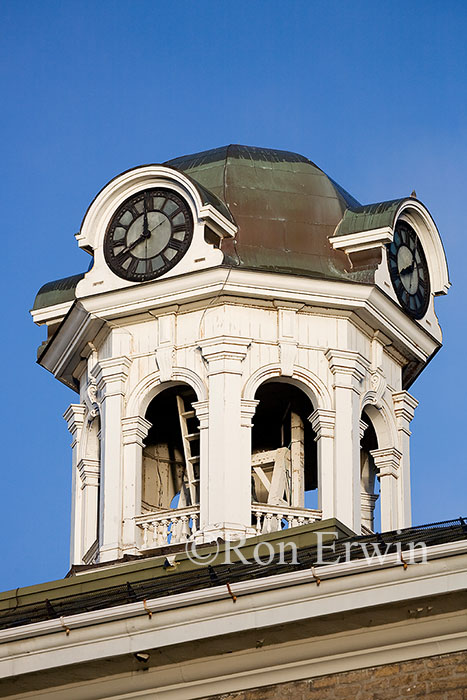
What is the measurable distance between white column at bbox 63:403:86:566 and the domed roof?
167 inches

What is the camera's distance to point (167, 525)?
28.9 metres

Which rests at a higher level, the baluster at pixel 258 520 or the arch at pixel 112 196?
the arch at pixel 112 196

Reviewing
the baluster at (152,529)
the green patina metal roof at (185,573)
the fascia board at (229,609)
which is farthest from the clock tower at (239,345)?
the fascia board at (229,609)

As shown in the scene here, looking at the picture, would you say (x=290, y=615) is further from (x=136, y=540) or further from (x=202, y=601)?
(x=136, y=540)

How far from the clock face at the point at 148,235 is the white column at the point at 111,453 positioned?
1528mm

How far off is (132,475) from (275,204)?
16.8ft

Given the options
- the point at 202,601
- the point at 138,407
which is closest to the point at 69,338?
the point at 138,407

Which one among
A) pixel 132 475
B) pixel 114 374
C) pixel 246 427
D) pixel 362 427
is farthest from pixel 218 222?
pixel 132 475

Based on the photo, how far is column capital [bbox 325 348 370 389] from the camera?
29812 mm

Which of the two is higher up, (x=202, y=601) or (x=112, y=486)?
(x=112, y=486)

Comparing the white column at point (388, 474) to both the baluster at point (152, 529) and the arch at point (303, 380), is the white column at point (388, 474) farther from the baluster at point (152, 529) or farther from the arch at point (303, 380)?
the baluster at point (152, 529)

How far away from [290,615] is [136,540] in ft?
31.2

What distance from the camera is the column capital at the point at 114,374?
30234 mm

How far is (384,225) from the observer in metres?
30.5
